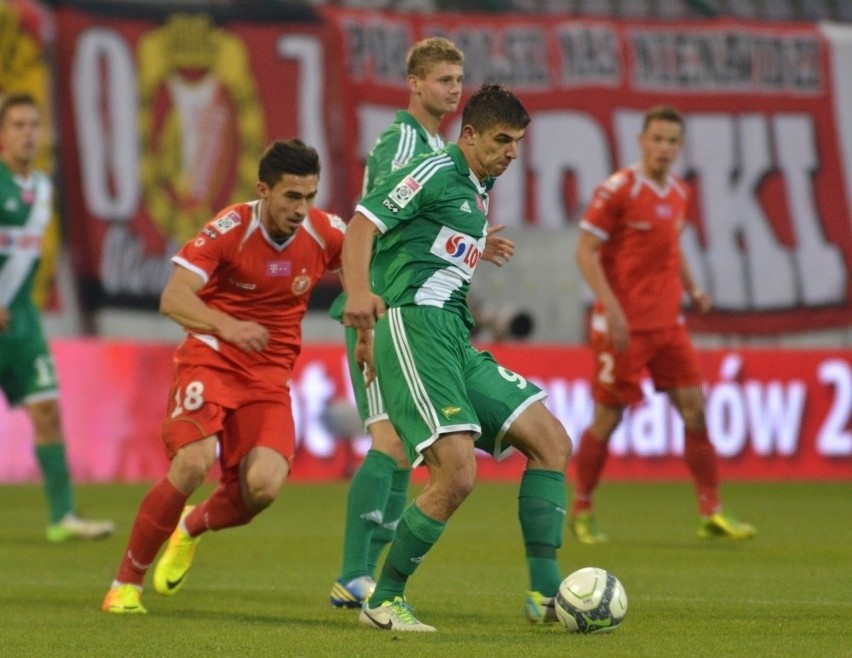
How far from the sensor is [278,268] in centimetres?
705

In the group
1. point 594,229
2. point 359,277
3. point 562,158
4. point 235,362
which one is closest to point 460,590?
point 235,362

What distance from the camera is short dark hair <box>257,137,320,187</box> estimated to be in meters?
6.71

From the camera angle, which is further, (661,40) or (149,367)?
(661,40)

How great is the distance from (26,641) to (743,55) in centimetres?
1418

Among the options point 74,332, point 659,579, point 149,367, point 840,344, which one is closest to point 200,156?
point 74,332

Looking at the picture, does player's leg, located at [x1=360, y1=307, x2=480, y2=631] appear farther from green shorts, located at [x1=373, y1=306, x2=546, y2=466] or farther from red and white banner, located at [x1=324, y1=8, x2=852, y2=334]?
red and white banner, located at [x1=324, y1=8, x2=852, y2=334]

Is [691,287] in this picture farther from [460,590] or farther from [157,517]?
[157,517]

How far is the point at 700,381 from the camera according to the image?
32.2 feet

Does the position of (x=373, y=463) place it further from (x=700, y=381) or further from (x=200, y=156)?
(x=200, y=156)

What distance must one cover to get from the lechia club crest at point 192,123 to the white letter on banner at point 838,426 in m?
5.82

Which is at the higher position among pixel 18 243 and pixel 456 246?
pixel 456 246

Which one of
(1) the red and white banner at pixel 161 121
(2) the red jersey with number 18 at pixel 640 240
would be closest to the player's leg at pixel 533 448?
(2) the red jersey with number 18 at pixel 640 240

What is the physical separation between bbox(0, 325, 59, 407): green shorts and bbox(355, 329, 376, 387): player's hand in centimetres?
366

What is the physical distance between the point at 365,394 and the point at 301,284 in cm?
52
